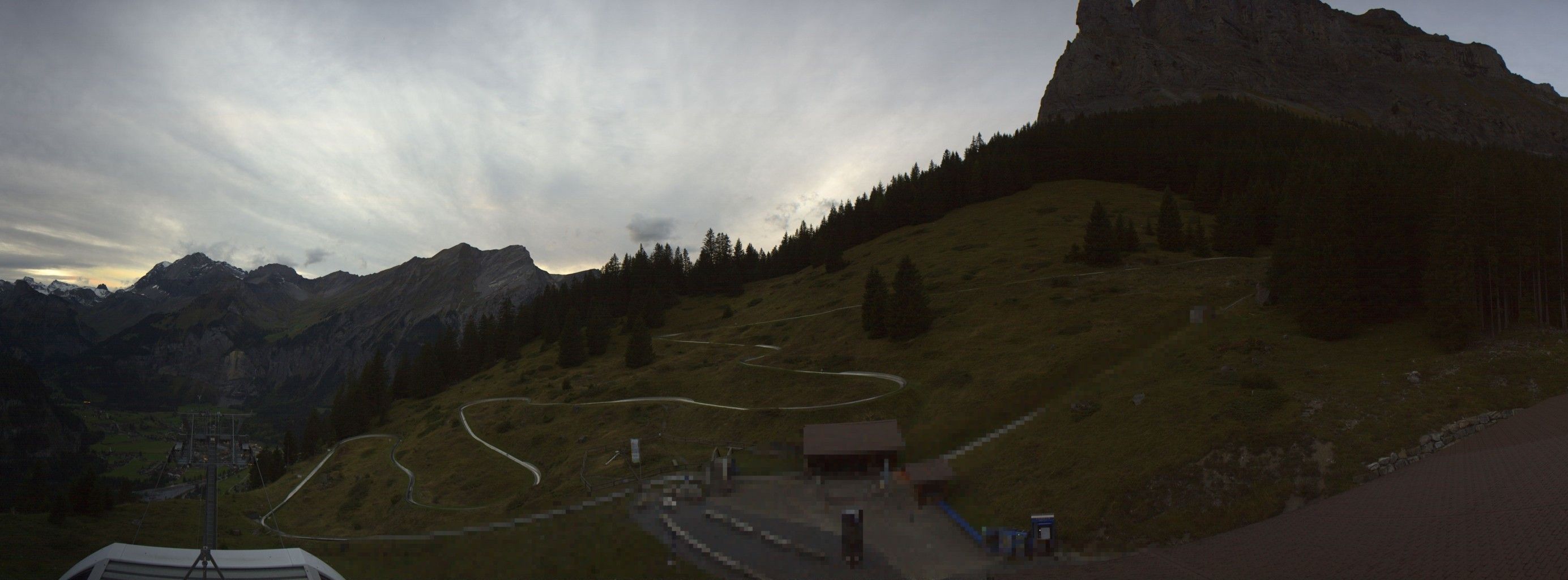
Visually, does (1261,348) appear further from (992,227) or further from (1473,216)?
(992,227)

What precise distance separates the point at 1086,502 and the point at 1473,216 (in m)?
36.8

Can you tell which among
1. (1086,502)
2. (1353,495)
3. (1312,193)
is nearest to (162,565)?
(1086,502)

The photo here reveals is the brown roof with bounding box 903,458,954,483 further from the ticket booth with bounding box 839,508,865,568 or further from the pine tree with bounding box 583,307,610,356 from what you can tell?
the pine tree with bounding box 583,307,610,356

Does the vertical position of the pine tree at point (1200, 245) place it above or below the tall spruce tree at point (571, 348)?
above

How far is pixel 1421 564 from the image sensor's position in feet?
76.5

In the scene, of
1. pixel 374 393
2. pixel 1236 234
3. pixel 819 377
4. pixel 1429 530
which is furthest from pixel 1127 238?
pixel 374 393

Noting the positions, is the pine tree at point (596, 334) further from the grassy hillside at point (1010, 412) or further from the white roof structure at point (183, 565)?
the white roof structure at point (183, 565)

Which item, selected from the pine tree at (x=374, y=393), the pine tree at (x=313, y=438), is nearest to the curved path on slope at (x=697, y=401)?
the pine tree at (x=374, y=393)

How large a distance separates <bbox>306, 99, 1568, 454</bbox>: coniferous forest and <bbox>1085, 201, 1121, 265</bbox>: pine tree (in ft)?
0.66

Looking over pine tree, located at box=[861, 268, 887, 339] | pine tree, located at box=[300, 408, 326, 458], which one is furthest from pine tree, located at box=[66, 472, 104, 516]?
pine tree, located at box=[300, 408, 326, 458]

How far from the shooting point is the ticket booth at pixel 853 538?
30188mm

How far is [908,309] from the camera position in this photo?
74000 mm

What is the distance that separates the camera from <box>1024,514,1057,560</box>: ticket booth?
103 ft

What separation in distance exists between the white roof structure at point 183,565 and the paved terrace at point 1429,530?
28.4m
